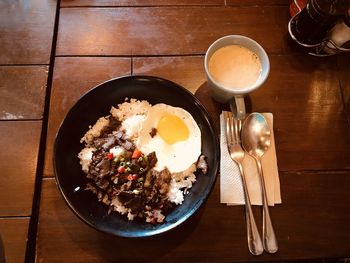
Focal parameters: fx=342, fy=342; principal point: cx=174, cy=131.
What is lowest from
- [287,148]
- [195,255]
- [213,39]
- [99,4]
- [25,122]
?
[195,255]

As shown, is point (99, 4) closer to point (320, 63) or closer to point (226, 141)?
point (226, 141)

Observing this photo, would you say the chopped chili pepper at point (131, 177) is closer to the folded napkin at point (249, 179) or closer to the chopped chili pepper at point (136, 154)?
the chopped chili pepper at point (136, 154)

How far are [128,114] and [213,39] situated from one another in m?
0.53

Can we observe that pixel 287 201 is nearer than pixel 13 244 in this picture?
No

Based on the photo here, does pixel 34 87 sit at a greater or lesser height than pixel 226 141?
greater

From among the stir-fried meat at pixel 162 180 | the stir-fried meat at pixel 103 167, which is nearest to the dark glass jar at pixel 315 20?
the stir-fried meat at pixel 162 180

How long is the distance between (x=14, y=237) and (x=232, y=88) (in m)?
0.93

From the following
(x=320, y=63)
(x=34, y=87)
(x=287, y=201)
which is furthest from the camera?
(x=320, y=63)

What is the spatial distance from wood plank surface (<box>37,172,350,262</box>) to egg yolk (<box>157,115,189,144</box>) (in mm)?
240

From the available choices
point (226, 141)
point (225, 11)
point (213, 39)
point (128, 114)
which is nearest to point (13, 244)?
point (128, 114)

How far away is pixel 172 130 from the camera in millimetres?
1264

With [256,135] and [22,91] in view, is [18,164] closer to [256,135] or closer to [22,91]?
[22,91]

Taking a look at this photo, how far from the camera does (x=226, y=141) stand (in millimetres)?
1306

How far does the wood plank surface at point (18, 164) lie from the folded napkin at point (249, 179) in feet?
2.28
